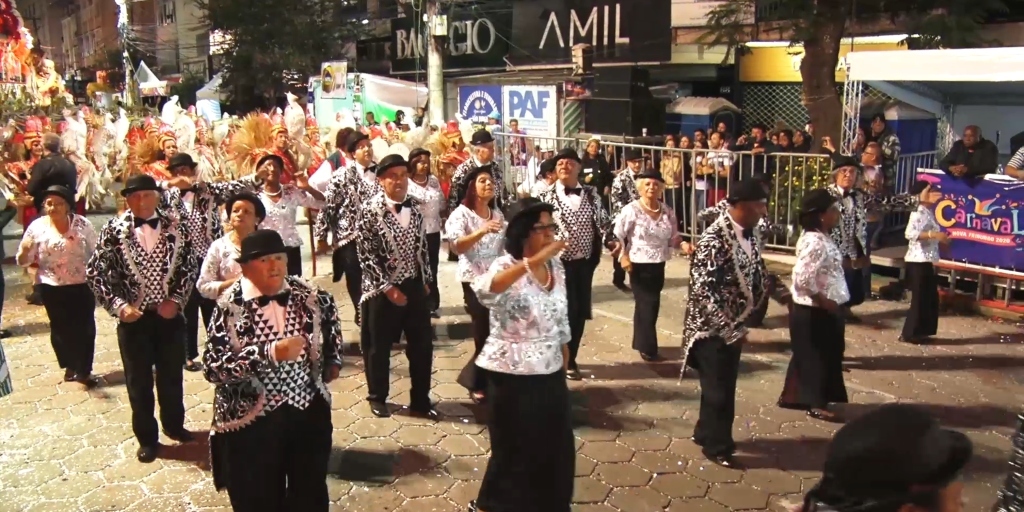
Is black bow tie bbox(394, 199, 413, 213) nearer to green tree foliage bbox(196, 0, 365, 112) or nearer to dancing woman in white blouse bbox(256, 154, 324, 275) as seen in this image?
dancing woman in white blouse bbox(256, 154, 324, 275)

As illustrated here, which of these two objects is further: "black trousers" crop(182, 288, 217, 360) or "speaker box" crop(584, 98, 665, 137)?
"speaker box" crop(584, 98, 665, 137)

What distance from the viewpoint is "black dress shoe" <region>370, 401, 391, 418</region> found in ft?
19.6

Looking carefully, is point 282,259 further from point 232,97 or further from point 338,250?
point 232,97

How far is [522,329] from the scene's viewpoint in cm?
408

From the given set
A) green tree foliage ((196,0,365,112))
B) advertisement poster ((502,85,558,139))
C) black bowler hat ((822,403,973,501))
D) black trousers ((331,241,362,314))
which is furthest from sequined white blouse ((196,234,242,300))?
green tree foliage ((196,0,365,112))

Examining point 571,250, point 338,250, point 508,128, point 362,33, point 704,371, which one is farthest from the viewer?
point 362,33

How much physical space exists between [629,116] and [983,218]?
5.52m

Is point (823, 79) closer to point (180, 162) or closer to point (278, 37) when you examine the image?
point (180, 162)

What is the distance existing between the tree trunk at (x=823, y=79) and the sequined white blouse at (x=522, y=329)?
9.48 meters

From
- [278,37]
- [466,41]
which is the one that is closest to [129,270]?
[466,41]

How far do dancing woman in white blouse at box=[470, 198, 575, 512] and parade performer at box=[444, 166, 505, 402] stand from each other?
68.7 inches

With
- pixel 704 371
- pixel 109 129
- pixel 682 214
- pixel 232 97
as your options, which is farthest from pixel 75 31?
pixel 704 371

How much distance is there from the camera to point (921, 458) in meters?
1.93

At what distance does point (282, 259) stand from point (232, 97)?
28.0m
